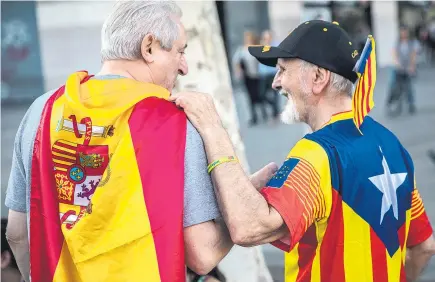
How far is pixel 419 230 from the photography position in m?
3.13

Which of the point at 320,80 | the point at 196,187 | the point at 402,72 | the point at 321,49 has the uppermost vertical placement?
the point at 321,49

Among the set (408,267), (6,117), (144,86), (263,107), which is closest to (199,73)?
(408,267)

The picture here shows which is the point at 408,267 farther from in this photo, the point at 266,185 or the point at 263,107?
the point at 263,107

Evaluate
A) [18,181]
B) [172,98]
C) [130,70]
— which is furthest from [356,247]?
[18,181]

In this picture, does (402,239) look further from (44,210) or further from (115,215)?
(44,210)

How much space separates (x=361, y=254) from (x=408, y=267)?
54 centimetres

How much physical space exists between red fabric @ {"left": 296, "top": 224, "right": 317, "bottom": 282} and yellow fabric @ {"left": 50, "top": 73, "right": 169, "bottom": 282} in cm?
64

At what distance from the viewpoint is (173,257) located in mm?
2373

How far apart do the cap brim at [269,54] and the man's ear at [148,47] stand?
22.7 inches

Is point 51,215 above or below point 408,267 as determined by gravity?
above

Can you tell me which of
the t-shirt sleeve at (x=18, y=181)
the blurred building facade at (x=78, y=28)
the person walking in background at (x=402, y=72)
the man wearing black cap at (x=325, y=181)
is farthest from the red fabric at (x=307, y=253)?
the person walking in background at (x=402, y=72)

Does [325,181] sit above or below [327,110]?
below

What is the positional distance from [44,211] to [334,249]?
95 cm

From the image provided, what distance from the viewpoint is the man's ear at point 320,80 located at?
9.54 feet
